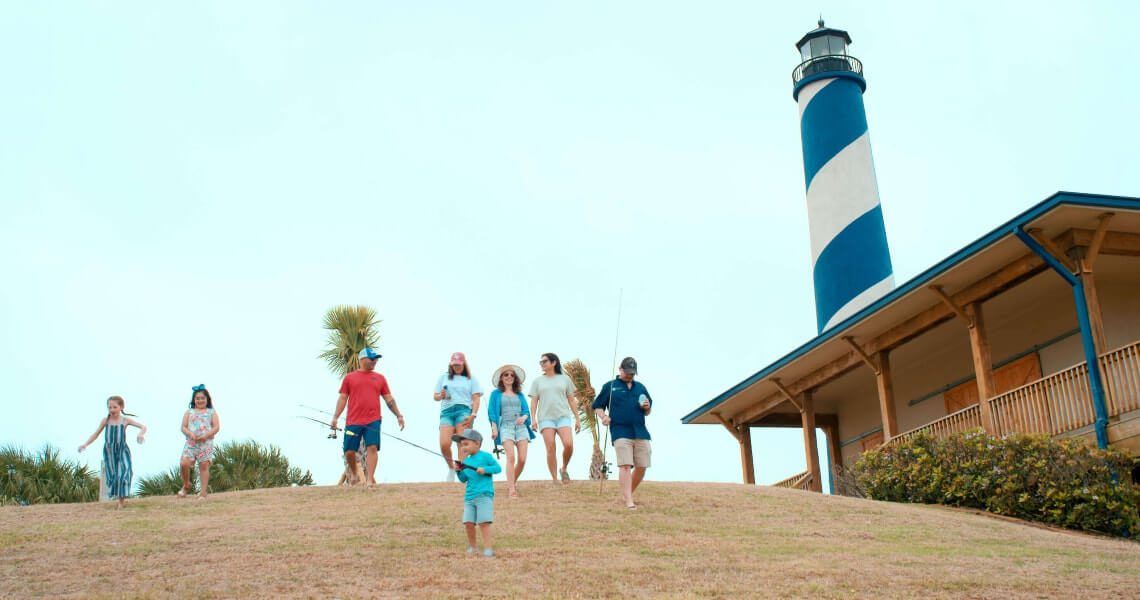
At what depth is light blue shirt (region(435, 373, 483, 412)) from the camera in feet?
47.9

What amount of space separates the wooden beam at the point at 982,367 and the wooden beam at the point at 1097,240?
2459 millimetres

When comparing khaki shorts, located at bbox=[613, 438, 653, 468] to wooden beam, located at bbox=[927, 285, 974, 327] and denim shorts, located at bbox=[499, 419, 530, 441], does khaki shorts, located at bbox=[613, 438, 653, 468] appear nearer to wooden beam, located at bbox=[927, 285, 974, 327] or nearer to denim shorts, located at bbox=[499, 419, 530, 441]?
denim shorts, located at bbox=[499, 419, 530, 441]

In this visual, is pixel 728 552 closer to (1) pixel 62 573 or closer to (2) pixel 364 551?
(2) pixel 364 551

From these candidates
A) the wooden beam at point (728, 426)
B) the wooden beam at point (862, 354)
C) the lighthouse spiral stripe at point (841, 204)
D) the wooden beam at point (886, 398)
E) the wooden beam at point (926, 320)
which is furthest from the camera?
the wooden beam at point (728, 426)

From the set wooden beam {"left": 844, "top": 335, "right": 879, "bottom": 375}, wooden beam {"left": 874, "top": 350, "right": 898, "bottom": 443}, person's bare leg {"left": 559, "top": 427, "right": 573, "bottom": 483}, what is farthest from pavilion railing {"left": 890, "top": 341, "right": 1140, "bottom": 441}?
person's bare leg {"left": 559, "top": 427, "right": 573, "bottom": 483}

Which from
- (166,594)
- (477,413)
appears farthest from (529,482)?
(166,594)

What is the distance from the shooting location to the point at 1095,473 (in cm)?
1552

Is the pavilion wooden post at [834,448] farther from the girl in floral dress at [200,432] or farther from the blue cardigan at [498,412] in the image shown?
the girl in floral dress at [200,432]

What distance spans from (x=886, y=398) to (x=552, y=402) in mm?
9943

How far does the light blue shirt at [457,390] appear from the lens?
14.6 meters

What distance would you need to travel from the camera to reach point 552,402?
14.6m

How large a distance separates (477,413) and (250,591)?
5488 mm

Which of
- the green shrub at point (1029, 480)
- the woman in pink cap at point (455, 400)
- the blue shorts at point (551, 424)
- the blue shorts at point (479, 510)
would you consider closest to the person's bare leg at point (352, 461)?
the woman in pink cap at point (455, 400)

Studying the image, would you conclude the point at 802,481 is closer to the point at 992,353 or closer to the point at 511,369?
the point at 992,353
